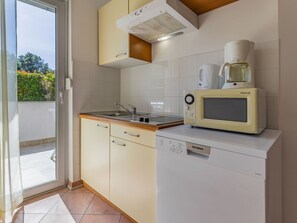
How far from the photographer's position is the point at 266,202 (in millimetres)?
667

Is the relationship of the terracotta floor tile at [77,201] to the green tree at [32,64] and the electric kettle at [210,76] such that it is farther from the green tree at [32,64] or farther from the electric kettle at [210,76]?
the electric kettle at [210,76]

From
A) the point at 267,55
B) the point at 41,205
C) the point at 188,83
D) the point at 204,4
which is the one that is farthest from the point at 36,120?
the point at 267,55

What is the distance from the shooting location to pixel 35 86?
168 centimetres

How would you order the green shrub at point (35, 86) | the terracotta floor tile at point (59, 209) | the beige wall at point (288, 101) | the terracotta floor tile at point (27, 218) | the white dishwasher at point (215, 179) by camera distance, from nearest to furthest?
the white dishwasher at point (215, 179)
the beige wall at point (288, 101)
the terracotta floor tile at point (27, 218)
the terracotta floor tile at point (59, 209)
the green shrub at point (35, 86)

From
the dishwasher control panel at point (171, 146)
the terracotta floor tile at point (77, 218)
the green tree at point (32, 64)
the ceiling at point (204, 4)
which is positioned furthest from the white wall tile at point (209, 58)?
the terracotta floor tile at point (77, 218)

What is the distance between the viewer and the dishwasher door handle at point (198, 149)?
81 centimetres

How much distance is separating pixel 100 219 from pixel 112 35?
5.79 feet

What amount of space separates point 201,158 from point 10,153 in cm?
149

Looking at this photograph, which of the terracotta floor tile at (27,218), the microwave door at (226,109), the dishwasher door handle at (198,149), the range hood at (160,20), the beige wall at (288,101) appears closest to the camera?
the dishwasher door handle at (198,149)

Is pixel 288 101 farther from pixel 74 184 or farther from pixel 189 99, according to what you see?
pixel 74 184

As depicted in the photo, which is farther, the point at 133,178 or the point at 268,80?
the point at 133,178

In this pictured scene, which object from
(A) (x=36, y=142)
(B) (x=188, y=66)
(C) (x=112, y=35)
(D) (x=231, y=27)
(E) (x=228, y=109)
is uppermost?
(C) (x=112, y=35)

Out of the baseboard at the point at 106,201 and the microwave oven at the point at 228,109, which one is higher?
the microwave oven at the point at 228,109

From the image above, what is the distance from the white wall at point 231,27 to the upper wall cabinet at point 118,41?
31 centimetres
